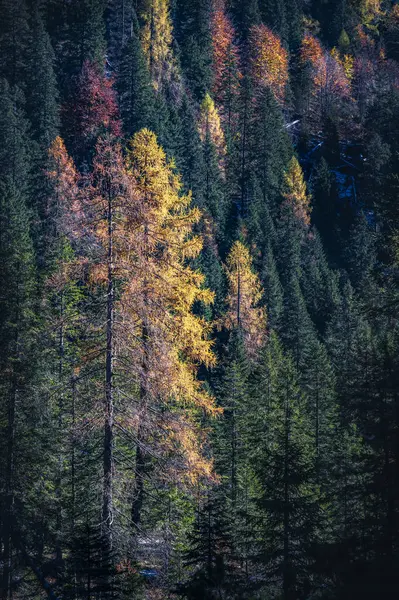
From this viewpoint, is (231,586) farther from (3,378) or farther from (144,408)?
(3,378)

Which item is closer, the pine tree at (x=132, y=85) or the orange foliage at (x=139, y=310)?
the orange foliage at (x=139, y=310)

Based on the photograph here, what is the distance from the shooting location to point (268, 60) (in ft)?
335

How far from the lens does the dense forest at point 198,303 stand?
13.6m

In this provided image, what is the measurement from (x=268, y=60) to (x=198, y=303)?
2491 inches

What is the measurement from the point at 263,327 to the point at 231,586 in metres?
42.4

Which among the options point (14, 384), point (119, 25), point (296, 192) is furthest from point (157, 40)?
point (14, 384)

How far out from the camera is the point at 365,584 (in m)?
10.6

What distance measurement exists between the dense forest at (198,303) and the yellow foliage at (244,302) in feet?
0.66

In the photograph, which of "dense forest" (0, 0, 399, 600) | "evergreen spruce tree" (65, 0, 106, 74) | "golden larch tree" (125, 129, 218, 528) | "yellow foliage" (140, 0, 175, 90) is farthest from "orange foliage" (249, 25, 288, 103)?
"golden larch tree" (125, 129, 218, 528)

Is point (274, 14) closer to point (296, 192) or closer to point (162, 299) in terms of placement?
point (296, 192)

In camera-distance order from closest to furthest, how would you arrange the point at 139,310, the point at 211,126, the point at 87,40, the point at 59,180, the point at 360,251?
the point at 139,310
the point at 59,180
the point at 360,251
the point at 87,40
the point at 211,126

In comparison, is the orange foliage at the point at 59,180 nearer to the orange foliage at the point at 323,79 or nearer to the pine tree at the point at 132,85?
the pine tree at the point at 132,85

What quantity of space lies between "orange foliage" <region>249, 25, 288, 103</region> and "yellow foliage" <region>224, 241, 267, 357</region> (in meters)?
50.8

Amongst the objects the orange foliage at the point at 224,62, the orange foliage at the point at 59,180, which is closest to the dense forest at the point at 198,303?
the orange foliage at the point at 59,180
